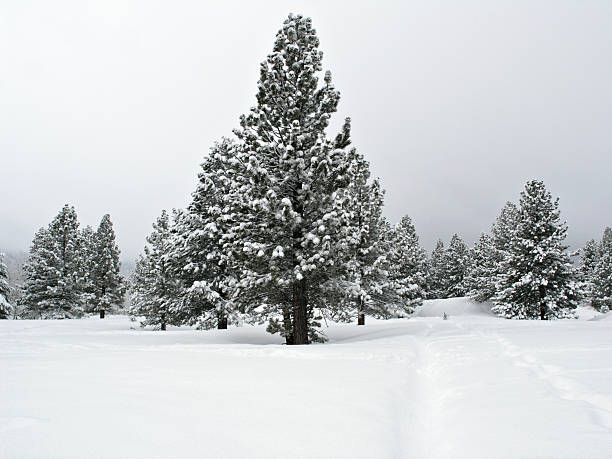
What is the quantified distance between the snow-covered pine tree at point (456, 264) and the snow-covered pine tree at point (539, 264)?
28255mm

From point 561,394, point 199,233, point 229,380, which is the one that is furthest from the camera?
point 199,233

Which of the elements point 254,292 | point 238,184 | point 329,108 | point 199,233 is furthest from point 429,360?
point 199,233

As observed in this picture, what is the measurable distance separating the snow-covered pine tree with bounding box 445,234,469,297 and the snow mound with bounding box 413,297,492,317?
11231 mm

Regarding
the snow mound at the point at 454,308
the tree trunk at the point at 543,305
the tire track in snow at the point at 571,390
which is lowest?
the snow mound at the point at 454,308

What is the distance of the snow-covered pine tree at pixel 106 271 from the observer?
146 ft

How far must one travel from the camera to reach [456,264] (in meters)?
60.2

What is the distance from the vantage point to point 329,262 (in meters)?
12.2

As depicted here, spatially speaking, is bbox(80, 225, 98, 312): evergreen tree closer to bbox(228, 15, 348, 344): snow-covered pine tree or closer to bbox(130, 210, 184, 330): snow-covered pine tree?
bbox(130, 210, 184, 330): snow-covered pine tree

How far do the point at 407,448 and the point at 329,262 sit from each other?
8700 mm

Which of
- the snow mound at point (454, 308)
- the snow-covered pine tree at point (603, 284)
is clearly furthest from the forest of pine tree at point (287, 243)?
the snow-covered pine tree at point (603, 284)

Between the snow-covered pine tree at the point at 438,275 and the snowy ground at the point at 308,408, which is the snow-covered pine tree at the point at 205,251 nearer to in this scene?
the snowy ground at the point at 308,408

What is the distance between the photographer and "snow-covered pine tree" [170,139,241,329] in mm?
19000

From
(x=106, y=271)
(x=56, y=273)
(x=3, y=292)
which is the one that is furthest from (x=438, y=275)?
(x=3, y=292)

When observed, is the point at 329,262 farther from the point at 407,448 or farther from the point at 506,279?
the point at 506,279
